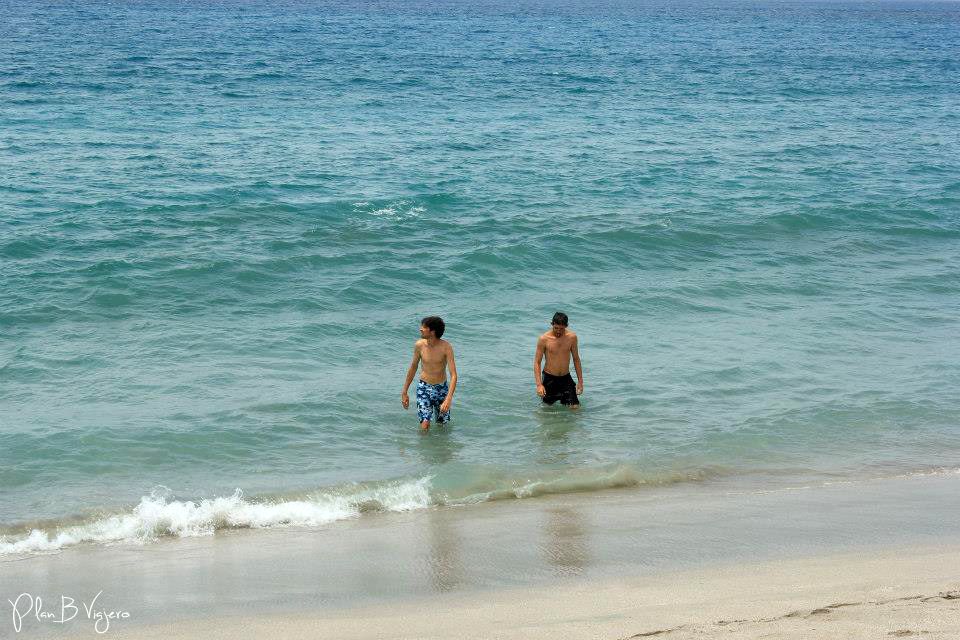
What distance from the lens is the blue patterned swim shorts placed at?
10.1 m

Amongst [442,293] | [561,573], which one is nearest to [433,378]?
[561,573]

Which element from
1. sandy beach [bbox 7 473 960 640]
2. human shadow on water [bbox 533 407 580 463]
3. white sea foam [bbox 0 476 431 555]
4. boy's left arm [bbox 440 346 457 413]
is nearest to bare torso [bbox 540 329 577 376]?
human shadow on water [bbox 533 407 580 463]

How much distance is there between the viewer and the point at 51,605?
6.60 metres

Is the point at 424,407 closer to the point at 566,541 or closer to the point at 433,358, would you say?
the point at 433,358

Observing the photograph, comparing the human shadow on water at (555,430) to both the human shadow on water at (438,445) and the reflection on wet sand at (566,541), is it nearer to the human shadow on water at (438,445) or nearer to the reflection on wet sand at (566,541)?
the human shadow on water at (438,445)

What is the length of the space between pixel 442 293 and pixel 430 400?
495 centimetres

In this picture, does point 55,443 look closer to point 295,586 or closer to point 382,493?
point 382,493

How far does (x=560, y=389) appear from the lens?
10.7 metres

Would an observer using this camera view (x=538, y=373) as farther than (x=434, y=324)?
Yes

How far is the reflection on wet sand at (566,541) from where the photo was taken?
7051mm
